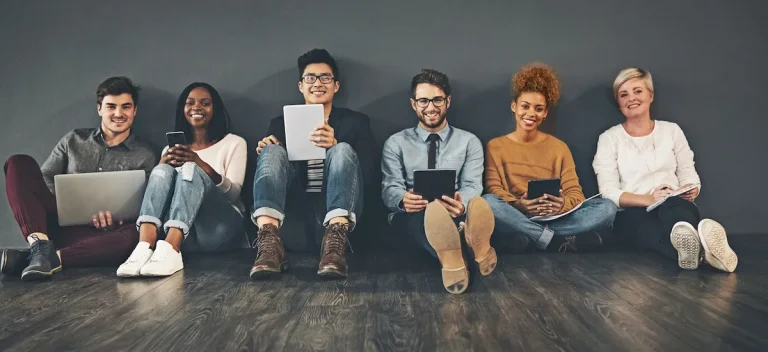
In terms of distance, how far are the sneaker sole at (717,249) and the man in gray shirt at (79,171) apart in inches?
100

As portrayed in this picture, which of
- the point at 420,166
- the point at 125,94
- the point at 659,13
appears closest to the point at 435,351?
the point at 420,166

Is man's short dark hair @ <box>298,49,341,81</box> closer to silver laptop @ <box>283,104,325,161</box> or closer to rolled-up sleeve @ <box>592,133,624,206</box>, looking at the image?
silver laptop @ <box>283,104,325,161</box>

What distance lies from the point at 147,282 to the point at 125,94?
4.41ft

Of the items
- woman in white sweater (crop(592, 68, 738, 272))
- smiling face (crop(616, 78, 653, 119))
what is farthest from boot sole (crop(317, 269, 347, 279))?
smiling face (crop(616, 78, 653, 119))

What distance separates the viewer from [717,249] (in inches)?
97.4

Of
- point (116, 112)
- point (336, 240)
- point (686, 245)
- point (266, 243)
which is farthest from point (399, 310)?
point (116, 112)

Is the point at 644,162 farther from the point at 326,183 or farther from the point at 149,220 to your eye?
the point at 149,220

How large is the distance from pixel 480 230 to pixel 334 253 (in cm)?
61

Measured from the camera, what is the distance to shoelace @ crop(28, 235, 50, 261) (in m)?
2.62

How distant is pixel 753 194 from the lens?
3.56m

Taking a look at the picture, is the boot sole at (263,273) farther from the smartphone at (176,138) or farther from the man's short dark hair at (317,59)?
the man's short dark hair at (317,59)

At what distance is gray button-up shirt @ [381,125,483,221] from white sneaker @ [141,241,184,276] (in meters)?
1.07

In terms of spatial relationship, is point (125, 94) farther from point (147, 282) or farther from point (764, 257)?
point (764, 257)

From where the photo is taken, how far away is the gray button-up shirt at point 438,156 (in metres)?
3.14
